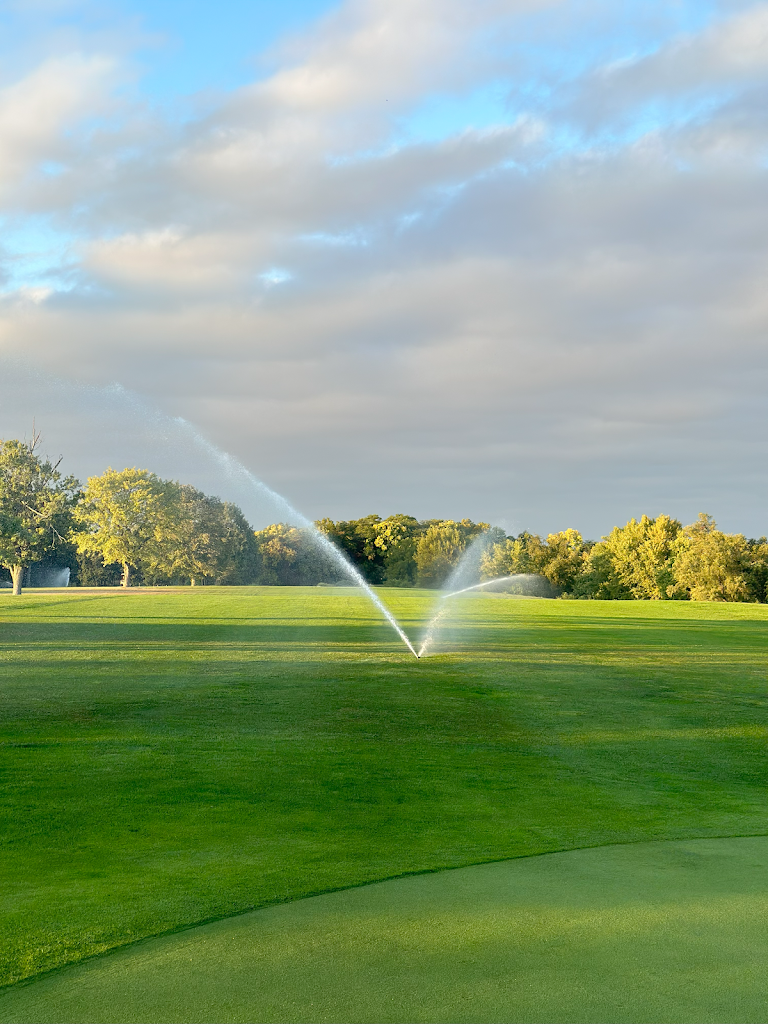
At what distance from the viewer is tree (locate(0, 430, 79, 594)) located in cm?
5969

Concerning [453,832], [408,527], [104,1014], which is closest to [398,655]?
[453,832]

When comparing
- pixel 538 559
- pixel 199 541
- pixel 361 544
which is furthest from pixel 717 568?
pixel 199 541

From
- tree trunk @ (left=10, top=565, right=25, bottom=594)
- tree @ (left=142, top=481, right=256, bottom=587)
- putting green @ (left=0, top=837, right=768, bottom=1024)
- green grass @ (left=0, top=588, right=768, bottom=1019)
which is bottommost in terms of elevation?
green grass @ (left=0, top=588, right=768, bottom=1019)

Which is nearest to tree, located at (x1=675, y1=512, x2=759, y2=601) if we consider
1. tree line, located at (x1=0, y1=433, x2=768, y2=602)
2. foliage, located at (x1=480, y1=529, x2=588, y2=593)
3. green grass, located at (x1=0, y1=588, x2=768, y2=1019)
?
tree line, located at (x1=0, y1=433, x2=768, y2=602)

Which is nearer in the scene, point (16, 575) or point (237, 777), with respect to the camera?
point (237, 777)

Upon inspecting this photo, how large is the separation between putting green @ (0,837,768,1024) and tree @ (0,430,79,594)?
5884cm

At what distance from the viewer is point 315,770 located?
870cm

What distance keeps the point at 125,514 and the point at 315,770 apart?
68.6 m

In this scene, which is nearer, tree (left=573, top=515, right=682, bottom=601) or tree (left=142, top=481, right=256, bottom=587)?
tree (left=142, top=481, right=256, bottom=587)

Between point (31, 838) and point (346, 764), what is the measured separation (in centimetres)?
343

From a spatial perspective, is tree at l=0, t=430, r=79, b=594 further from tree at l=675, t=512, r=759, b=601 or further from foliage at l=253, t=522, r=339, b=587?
tree at l=675, t=512, r=759, b=601

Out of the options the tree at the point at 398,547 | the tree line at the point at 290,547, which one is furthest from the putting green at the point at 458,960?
the tree at the point at 398,547

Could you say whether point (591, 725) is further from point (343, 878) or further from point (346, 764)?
point (343, 878)

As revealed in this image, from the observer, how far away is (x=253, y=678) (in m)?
15.8
